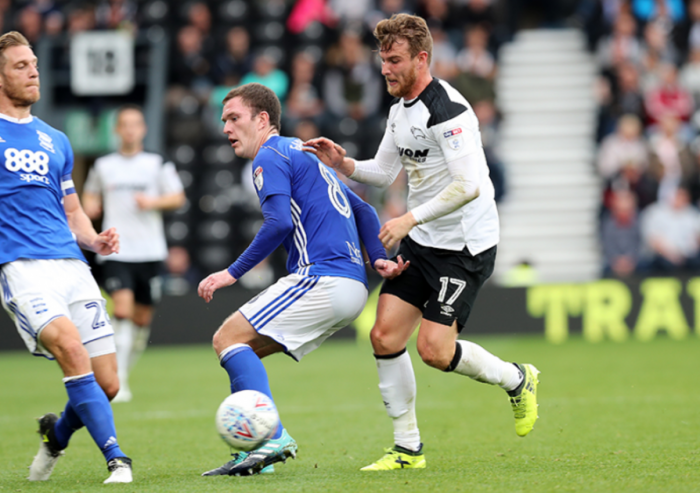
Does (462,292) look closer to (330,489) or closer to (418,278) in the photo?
(418,278)

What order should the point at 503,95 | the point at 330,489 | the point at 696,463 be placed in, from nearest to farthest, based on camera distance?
the point at 330,489 → the point at 696,463 → the point at 503,95

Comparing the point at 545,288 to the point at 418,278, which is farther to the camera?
the point at 545,288

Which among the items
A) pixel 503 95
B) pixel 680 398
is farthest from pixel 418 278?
pixel 503 95

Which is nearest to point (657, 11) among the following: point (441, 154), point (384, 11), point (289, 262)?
point (384, 11)

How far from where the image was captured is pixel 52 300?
16.0 ft

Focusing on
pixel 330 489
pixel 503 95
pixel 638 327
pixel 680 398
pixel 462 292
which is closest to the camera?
pixel 330 489

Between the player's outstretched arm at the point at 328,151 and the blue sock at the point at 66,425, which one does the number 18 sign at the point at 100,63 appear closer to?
the player's outstretched arm at the point at 328,151

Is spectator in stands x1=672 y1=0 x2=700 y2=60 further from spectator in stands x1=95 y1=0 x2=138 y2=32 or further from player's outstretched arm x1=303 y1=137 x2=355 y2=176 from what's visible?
player's outstretched arm x1=303 y1=137 x2=355 y2=176

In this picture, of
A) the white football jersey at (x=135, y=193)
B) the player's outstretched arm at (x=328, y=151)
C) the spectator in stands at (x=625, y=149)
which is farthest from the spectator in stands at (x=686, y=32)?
the player's outstretched arm at (x=328, y=151)

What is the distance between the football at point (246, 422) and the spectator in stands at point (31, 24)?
13.2 m

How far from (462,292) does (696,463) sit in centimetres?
150

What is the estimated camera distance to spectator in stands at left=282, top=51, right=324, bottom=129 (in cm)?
1506

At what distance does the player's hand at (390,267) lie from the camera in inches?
209

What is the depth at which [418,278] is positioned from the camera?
551cm
